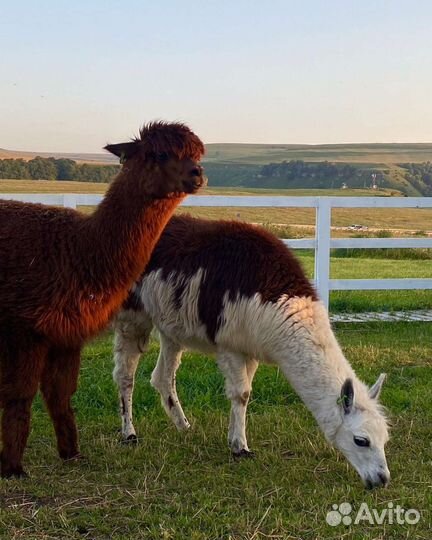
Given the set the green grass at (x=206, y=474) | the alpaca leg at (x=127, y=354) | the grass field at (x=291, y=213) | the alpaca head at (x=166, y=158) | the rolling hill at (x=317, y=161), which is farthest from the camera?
the rolling hill at (x=317, y=161)

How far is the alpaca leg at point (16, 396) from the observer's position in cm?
424

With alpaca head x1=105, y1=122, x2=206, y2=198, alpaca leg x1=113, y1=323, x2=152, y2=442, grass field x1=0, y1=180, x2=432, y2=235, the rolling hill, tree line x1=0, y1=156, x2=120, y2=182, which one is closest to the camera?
alpaca head x1=105, y1=122, x2=206, y2=198

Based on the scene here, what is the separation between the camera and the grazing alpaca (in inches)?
164

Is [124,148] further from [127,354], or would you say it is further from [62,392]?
[127,354]

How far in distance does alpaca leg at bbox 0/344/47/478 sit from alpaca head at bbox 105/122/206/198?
1162 mm

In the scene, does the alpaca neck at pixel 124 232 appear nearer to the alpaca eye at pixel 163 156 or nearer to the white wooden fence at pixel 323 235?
the alpaca eye at pixel 163 156

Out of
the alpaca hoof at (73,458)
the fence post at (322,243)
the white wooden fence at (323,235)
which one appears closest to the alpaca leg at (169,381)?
the alpaca hoof at (73,458)

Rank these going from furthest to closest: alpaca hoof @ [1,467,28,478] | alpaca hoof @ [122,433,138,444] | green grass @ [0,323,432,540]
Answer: alpaca hoof @ [122,433,138,444], alpaca hoof @ [1,467,28,478], green grass @ [0,323,432,540]

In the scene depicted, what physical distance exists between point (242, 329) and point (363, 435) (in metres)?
1.04

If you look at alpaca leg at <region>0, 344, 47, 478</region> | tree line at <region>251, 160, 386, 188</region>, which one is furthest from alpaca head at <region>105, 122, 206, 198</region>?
tree line at <region>251, 160, 386, 188</region>

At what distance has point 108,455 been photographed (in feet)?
15.8

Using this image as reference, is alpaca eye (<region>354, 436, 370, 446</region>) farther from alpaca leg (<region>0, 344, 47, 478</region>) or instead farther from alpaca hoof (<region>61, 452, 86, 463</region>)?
alpaca leg (<region>0, 344, 47, 478</region>)

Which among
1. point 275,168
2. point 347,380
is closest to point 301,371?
point 347,380

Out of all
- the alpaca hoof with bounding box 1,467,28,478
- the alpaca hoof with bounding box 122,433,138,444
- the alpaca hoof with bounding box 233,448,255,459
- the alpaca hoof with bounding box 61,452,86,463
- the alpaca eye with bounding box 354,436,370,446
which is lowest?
the alpaca hoof with bounding box 122,433,138,444
